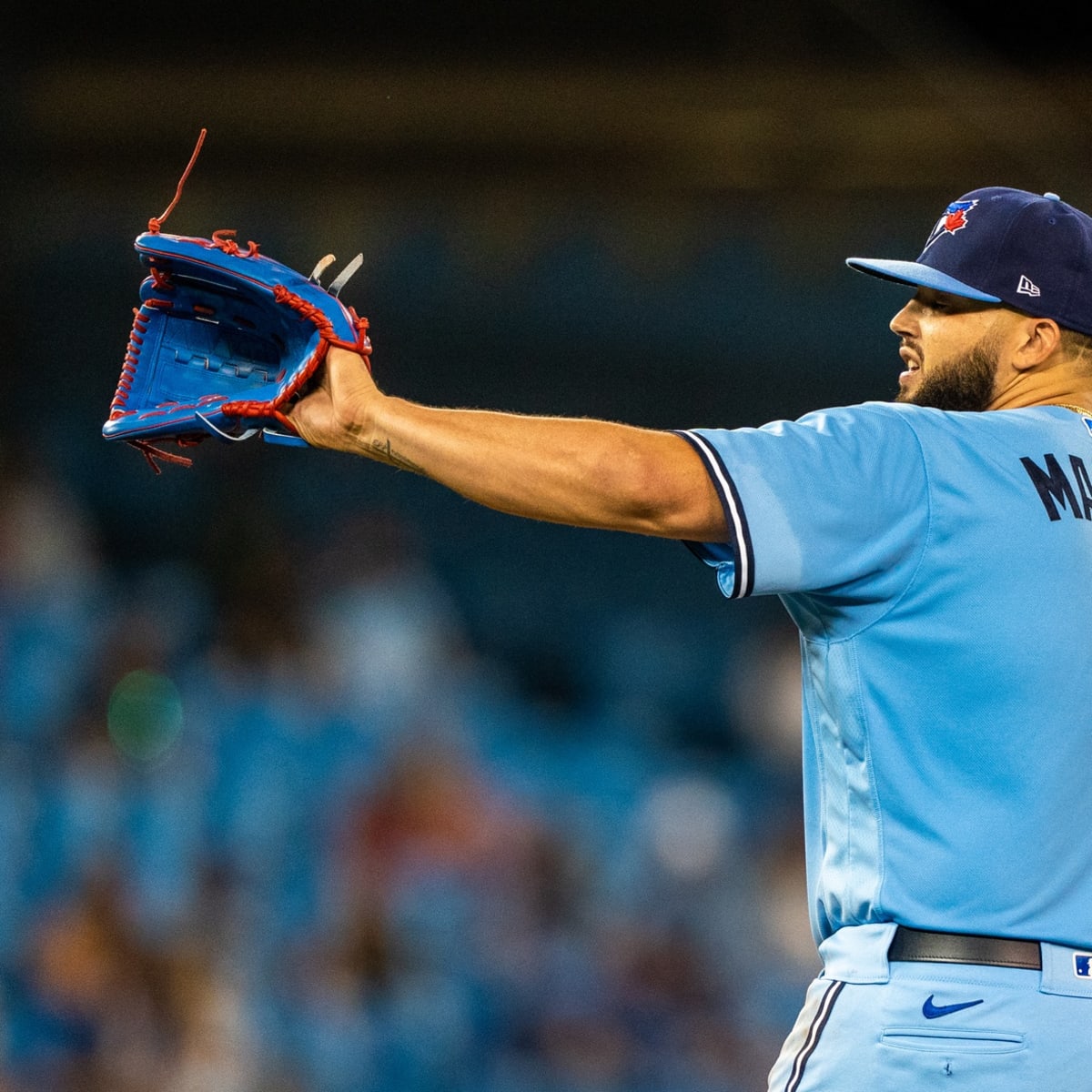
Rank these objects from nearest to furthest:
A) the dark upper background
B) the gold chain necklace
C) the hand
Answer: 1. the hand
2. the gold chain necklace
3. the dark upper background

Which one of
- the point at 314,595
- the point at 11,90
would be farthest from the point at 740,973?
the point at 11,90

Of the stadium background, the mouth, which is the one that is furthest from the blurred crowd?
the mouth

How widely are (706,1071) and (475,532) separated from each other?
182 centimetres

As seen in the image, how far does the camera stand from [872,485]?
1438 millimetres

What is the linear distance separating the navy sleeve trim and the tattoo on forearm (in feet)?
0.92

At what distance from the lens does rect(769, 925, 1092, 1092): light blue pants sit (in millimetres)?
1420

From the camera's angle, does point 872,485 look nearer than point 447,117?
Yes

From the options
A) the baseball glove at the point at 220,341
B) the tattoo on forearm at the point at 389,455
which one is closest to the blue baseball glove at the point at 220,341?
the baseball glove at the point at 220,341

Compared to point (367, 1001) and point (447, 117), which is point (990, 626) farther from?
point (447, 117)

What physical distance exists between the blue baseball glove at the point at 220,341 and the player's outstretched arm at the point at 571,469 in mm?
194

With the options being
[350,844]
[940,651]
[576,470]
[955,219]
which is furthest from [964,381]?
[350,844]

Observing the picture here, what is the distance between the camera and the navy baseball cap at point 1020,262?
1.72 metres

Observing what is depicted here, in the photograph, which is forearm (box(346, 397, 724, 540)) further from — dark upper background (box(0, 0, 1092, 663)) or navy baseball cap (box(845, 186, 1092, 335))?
dark upper background (box(0, 0, 1092, 663))

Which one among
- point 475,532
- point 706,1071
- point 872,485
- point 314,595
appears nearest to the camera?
point 872,485
